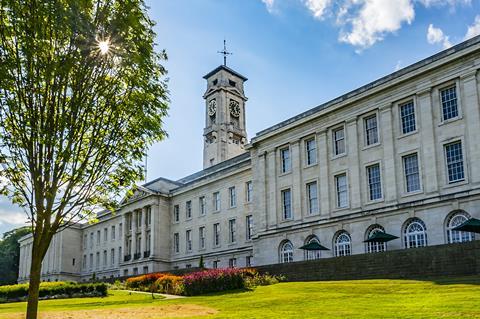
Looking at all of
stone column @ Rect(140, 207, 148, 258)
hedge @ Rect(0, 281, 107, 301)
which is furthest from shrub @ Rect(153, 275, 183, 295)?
stone column @ Rect(140, 207, 148, 258)

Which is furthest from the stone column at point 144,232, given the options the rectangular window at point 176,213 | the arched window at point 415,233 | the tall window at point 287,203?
the arched window at point 415,233

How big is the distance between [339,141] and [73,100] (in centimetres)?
2941

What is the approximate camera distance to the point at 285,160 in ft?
146

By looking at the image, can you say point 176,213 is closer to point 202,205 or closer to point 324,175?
point 202,205

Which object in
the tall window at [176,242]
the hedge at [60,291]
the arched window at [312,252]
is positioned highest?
the tall window at [176,242]

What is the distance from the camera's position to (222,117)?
81.9 metres

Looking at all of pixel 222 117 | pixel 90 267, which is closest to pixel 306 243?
pixel 222 117

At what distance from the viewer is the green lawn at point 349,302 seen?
14.5 metres

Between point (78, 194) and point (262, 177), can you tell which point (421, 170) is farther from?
point (78, 194)

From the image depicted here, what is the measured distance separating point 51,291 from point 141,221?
34.5 metres

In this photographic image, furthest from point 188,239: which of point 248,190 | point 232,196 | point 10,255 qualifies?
point 10,255

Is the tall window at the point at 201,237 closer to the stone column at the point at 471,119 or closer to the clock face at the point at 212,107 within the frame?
the clock face at the point at 212,107

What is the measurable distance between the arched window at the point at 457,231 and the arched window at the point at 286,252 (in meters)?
13.7

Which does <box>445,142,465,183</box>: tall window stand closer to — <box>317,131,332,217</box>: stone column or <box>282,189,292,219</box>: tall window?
<box>317,131,332,217</box>: stone column
